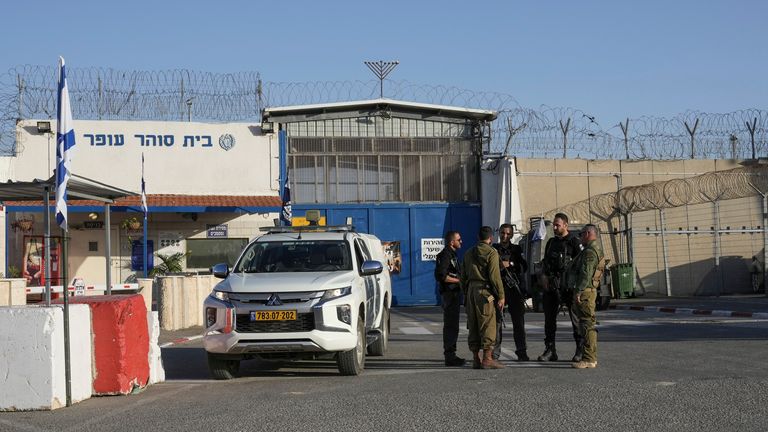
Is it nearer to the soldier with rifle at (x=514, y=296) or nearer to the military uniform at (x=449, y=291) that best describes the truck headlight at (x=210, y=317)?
the military uniform at (x=449, y=291)

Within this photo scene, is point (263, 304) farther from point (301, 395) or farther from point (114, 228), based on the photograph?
point (114, 228)

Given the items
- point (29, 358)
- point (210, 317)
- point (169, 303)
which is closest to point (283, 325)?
point (210, 317)

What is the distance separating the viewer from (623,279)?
3002 centimetres

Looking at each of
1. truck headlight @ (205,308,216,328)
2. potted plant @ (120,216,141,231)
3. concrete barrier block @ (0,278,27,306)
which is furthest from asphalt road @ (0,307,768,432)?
potted plant @ (120,216,141,231)

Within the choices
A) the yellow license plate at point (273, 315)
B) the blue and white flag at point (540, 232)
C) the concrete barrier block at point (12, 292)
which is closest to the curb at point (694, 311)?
the blue and white flag at point (540, 232)

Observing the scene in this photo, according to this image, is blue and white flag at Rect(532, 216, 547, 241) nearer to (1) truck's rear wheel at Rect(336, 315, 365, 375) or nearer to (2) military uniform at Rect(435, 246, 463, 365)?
(2) military uniform at Rect(435, 246, 463, 365)

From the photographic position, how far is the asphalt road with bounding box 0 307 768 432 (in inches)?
307

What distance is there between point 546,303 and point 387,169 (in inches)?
881

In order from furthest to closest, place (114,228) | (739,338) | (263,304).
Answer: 1. (114,228)
2. (739,338)
3. (263,304)

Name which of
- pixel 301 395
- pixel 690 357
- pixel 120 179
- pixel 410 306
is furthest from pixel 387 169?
pixel 301 395

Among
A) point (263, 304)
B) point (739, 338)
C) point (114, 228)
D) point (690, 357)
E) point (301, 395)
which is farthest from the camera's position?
point (114, 228)

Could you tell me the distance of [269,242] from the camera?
12.6m

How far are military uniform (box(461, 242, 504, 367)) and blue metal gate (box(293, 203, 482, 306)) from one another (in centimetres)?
2207

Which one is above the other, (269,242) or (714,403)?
(269,242)
